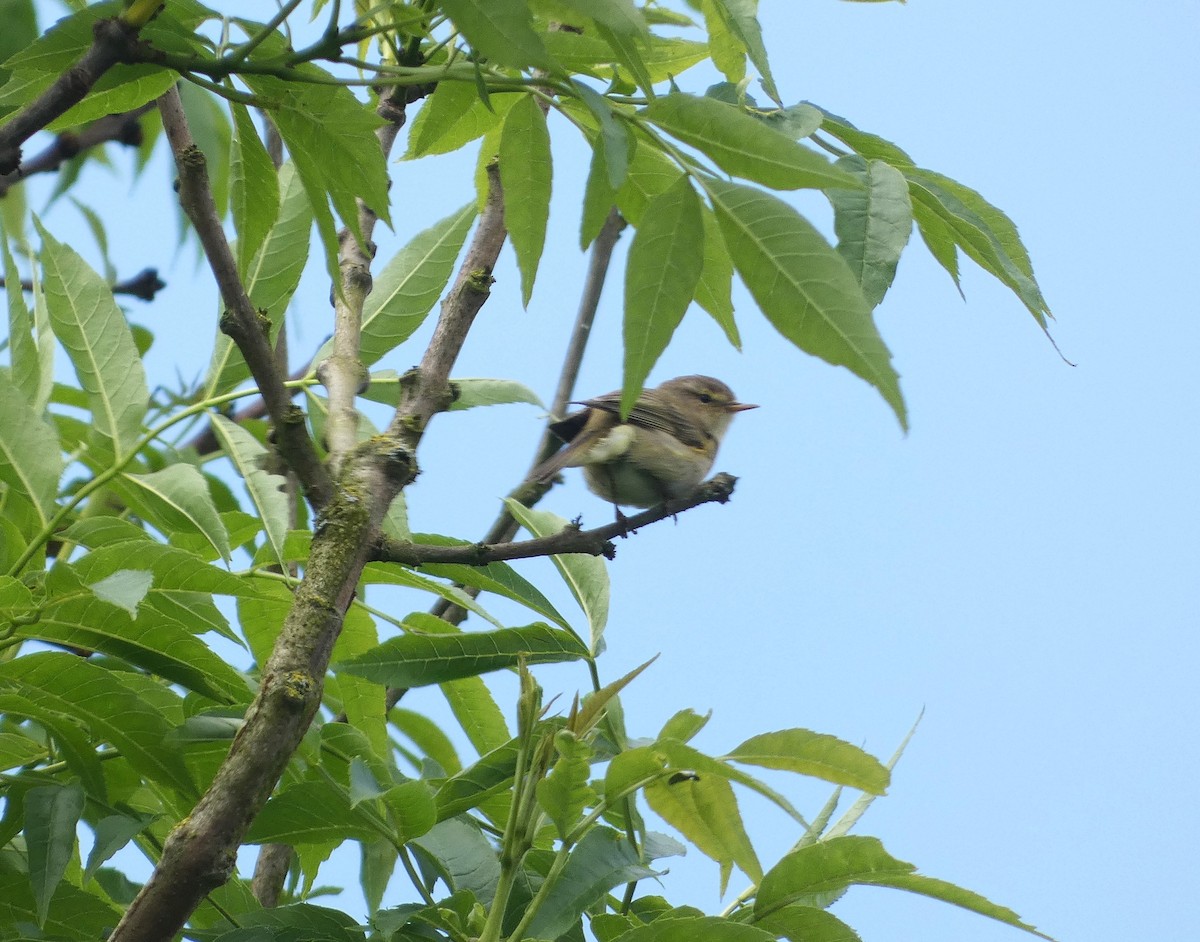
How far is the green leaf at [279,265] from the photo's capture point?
2.06 metres

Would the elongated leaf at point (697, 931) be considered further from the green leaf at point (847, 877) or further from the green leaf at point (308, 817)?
the green leaf at point (308, 817)

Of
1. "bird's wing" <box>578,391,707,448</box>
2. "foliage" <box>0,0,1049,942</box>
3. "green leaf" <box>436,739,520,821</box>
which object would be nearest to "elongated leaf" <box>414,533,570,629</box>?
"foliage" <box>0,0,1049,942</box>

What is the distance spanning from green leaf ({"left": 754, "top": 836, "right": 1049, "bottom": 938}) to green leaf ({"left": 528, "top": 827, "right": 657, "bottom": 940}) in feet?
0.51

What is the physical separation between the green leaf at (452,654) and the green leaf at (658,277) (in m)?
Result: 0.51

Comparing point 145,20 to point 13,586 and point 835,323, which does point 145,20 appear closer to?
point 13,586

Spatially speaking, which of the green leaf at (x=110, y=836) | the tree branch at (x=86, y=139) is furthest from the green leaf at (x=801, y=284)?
the tree branch at (x=86, y=139)

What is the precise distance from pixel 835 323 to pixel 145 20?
32.6 inches

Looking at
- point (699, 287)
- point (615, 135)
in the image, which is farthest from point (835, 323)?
point (699, 287)

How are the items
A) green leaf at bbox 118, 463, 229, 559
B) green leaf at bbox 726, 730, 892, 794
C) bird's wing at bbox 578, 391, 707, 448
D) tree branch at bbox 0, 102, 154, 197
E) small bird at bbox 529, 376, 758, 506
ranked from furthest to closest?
bird's wing at bbox 578, 391, 707, 448
small bird at bbox 529, 376, 758, 506
tree branch at bbox 0, 102, 154, 197
green leaf at bbox 118, 463, 229, 559
green leaf at bbox 726, 730, 892, 794

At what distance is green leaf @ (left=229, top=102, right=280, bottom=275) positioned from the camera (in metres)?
1.67

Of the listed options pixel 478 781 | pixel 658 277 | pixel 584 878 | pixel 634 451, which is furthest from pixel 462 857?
pixel 634 451

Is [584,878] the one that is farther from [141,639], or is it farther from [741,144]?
[741,144]

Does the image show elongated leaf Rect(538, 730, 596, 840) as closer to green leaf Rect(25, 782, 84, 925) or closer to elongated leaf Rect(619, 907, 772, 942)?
elongated leaf Rect(619, 907, 772, 942)

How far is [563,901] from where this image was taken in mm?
1457
